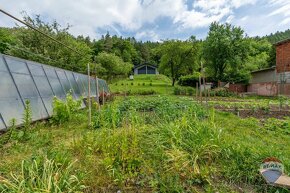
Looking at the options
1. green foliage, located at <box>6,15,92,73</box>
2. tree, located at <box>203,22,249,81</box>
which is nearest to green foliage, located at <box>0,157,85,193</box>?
green foliage, located at <box>6,15,92,73</box>

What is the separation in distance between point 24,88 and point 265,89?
72.7 feet

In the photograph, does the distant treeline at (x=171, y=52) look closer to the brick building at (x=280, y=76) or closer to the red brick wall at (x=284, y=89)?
the brick building at (x=280, y=76)

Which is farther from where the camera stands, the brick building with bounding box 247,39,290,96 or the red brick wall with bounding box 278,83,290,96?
the brick building with bounding box 247,39,290,96

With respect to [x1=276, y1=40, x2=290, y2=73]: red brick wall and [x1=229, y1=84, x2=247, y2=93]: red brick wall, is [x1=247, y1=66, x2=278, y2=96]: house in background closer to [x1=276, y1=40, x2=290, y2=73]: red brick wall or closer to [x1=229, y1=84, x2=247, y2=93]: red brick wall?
[x1=229, y1=84, x2=247, y2=93]: red brick wall

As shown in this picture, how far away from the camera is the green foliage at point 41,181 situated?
2216mm

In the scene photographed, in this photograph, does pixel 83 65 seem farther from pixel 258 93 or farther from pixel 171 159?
pixel 171 159

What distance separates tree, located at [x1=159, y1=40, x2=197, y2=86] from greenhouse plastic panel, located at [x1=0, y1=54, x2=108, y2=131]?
24256mm

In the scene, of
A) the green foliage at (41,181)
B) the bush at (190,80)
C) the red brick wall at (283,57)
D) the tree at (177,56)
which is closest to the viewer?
the green foliage at (41,181)

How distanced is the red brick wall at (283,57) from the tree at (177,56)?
1201 cm

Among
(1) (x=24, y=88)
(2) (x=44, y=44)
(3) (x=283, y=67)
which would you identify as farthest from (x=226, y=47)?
(1) (x=24, y=88)

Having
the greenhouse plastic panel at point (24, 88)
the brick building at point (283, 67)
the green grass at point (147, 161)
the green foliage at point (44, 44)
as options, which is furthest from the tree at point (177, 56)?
the green grass at point (147, 161)

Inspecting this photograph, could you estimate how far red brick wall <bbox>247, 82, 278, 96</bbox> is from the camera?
20750 mm

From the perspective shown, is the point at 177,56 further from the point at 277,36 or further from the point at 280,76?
the point at 277,36

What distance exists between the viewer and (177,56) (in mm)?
31719
